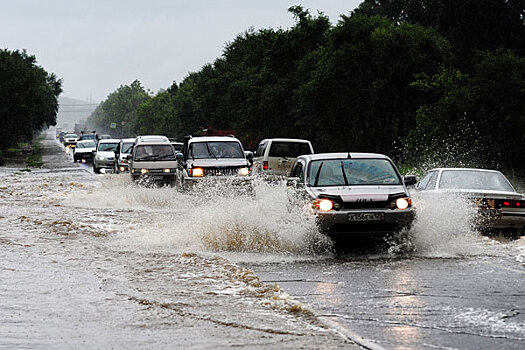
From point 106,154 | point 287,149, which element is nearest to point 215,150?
point 287,149

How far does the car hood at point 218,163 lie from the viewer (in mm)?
22312

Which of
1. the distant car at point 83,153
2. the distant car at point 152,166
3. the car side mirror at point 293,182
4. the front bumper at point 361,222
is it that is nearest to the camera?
the front bumper at point 361,222

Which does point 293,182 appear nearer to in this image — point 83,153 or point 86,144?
point 83,153

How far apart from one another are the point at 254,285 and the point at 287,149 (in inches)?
753

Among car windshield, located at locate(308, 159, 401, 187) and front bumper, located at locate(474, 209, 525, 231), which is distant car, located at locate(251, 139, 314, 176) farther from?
car windshield, located at locate(308, 159, 401, 187)

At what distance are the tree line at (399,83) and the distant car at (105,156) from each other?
14.6m

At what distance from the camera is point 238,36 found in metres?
90.7

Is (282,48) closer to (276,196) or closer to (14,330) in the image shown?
(276,196)

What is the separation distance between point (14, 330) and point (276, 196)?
8.34 meters

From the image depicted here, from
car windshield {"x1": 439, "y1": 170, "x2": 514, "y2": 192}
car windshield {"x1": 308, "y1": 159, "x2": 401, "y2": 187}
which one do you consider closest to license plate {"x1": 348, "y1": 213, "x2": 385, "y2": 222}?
car windshield {"x1": 308, "y1": 159, "x2": 401, "y2": 187}

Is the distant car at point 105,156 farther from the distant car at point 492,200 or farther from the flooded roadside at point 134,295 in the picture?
the distant car at point 492,200

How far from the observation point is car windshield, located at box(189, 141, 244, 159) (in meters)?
23.2

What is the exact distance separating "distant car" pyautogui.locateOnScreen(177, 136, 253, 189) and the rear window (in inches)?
187

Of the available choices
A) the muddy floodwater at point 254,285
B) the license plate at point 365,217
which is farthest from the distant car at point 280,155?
the license plate at point 365,217
